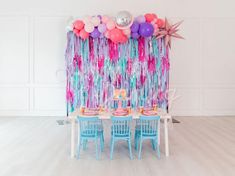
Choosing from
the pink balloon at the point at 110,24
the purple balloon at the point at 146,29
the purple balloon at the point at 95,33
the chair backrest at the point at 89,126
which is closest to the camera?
the chair backrest at the point at 89,126

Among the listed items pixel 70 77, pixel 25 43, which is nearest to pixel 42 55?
pixel 25 43

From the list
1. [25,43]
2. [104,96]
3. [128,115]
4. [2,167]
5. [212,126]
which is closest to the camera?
[2,167]

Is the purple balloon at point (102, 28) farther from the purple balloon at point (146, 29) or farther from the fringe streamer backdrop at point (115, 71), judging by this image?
the purple balloon at point (146, 29)

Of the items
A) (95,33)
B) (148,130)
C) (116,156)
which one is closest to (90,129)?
(116,156)

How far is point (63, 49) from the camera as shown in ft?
27.2

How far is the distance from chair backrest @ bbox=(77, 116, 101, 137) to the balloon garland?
2683 mm

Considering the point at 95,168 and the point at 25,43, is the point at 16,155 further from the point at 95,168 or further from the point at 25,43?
the point at 25,43

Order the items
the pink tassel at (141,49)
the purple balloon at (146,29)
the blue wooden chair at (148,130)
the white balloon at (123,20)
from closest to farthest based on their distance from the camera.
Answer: the blue wooden chair at (148,130), the white balloon at (123,20), the purple balloon at (146,29), the pink tassel at (141,49)

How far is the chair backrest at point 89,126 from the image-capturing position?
4527 millimetres

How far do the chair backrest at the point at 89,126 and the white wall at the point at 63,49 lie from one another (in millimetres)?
3744

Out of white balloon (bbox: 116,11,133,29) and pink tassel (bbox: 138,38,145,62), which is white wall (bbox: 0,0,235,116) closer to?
pink tassel (bbox: 138,38,145,62)

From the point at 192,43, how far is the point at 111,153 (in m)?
5.03

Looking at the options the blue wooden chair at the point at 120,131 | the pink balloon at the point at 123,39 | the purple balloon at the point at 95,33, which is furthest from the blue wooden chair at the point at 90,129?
the purple balloon at the point at 95,33

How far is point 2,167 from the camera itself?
13.6 feet
